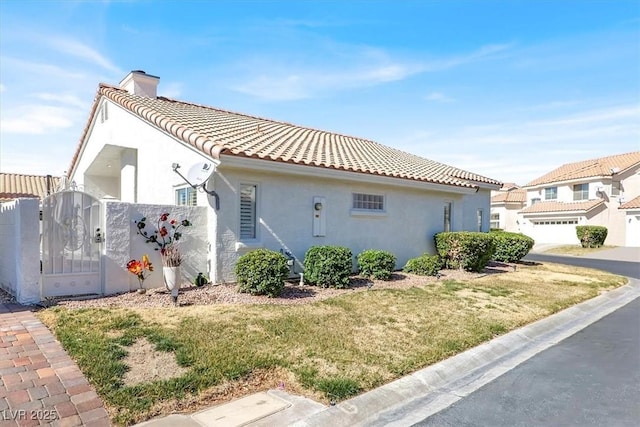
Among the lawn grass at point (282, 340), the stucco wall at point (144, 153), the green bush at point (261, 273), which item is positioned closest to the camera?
the lawn grass at point (282, 340)

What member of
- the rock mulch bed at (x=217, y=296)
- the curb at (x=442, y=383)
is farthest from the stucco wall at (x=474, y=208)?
the curb at (x=442, y=383)

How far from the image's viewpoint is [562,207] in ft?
127

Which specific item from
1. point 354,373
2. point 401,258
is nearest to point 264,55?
point 401,258

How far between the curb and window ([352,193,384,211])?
6533mm

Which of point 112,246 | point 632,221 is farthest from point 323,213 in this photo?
point 632,221

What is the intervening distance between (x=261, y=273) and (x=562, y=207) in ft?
130

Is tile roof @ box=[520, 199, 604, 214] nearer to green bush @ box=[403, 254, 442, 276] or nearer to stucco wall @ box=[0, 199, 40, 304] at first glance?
green bush @ box=[403, 254, 442, 276]

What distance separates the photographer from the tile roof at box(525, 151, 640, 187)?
37812 mm

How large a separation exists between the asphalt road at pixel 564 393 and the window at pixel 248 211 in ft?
23.5

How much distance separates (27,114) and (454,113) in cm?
1781

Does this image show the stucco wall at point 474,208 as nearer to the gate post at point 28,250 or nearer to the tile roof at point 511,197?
the gate post at point 28,250

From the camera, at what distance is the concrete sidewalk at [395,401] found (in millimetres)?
3910

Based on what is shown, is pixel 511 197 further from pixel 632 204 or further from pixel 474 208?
pixel 474 208

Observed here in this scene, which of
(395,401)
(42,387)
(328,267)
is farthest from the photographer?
(328,267)
